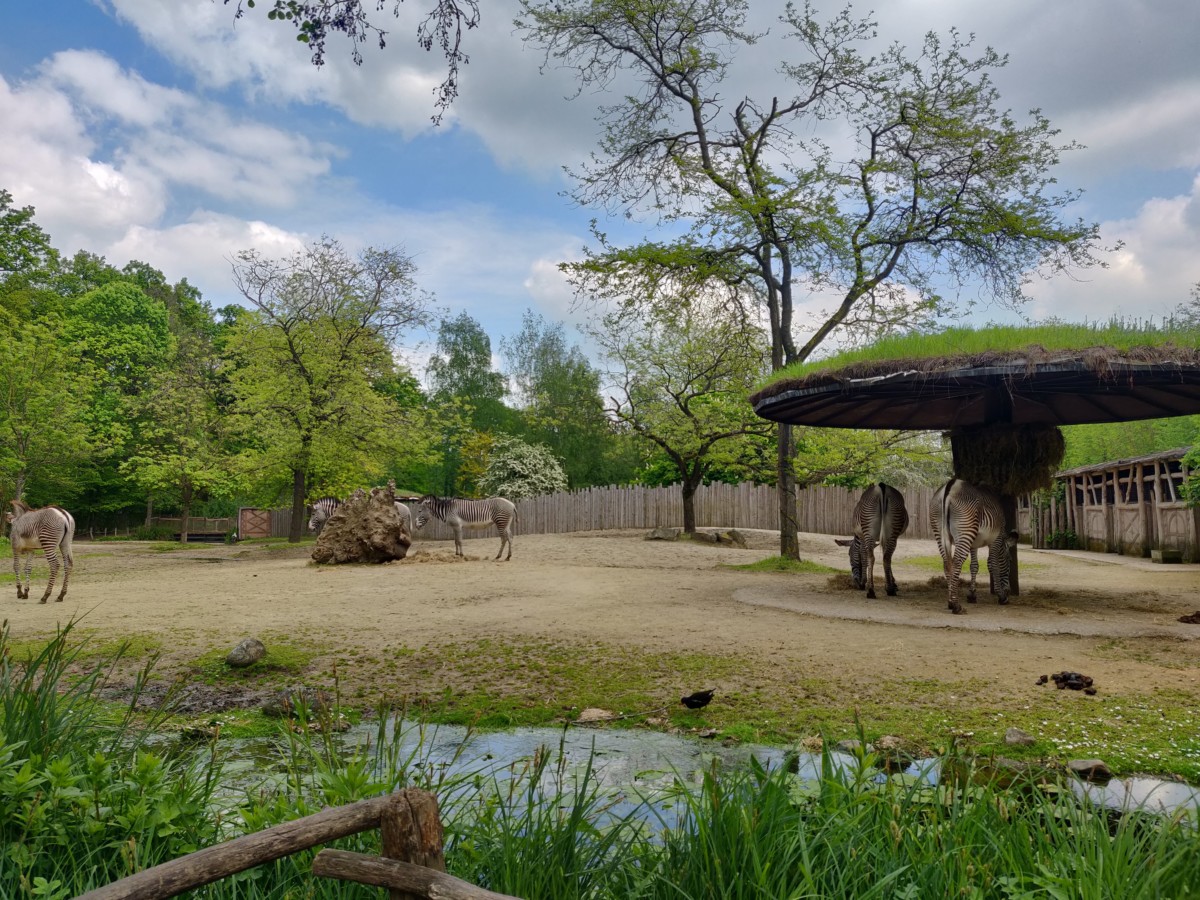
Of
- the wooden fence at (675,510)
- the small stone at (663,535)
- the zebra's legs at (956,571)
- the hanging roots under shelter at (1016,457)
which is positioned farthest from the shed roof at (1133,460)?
the small stone at (663,535)

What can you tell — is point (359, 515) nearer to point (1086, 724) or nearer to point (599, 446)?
point (1086, 724)

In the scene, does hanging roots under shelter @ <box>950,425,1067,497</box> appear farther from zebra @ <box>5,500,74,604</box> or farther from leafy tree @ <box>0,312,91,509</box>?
leafy tree @ <box>0,312,91,509</box>

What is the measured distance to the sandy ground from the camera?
650 cm

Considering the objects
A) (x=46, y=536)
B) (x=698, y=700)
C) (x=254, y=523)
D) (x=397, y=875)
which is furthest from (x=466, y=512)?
(x=254, y=523)

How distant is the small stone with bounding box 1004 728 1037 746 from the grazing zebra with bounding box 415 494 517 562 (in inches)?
605

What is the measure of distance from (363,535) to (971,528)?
11.7 meters

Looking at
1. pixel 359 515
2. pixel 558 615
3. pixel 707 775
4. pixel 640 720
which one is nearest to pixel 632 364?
pixel 359 515

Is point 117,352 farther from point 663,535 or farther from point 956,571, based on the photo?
point 956,571

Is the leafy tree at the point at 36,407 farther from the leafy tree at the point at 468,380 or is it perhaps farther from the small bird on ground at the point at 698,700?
the small bird on ground at the point at 698,700

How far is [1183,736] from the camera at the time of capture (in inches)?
172

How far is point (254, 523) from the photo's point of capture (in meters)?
40.8

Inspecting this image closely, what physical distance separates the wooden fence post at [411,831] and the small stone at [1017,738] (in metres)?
3.46

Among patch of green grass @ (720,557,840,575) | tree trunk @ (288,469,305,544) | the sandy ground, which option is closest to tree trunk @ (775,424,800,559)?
patch of green grass @ (720,557,840,575)

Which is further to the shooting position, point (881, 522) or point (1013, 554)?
point (881, 522)
